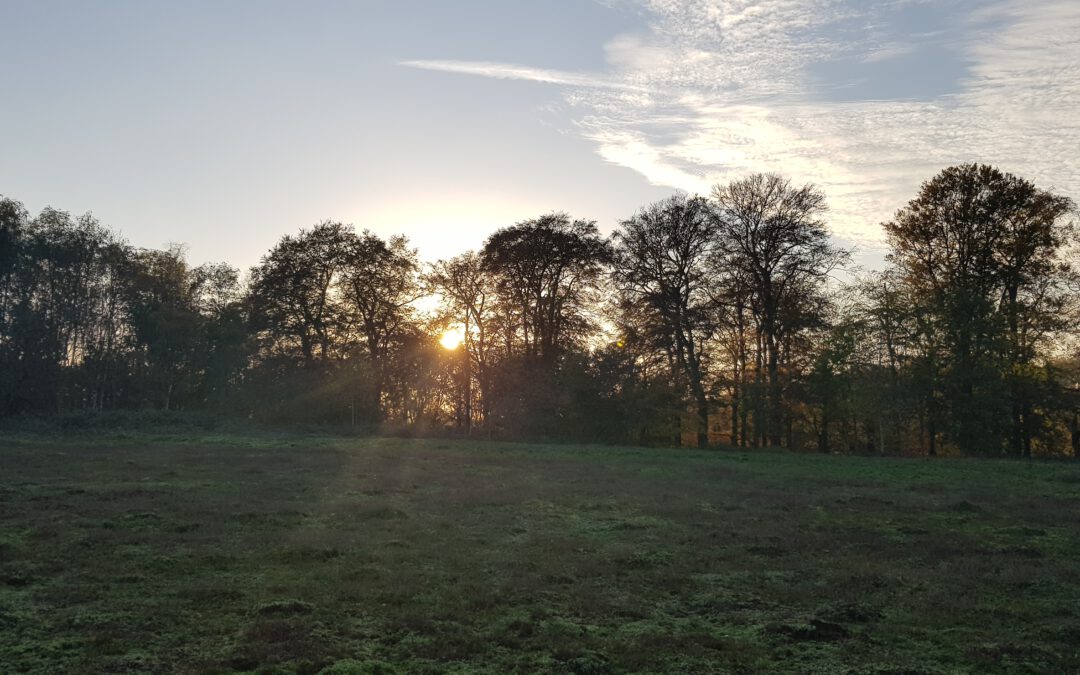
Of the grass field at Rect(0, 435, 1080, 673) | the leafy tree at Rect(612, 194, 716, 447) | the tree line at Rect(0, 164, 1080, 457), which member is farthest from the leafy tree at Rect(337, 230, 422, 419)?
the grass field at Rect(0, 435, 1080, 673)

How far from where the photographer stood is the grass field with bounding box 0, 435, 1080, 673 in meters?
8.61

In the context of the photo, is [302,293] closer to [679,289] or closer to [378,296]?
[378,296]

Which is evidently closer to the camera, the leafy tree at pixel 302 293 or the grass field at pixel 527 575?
the grass field at pixel 527 575

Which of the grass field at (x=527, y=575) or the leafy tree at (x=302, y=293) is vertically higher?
the leafy tree at (x=302, y=293)

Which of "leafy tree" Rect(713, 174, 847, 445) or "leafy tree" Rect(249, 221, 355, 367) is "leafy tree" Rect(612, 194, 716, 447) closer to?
"leafy tree" Rect(713, 174, 847, 445)

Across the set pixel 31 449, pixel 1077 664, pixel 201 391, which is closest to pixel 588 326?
pixel 31 449

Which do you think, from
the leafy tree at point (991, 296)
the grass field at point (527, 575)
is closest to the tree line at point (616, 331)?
the leafy tree at point (991, 296)

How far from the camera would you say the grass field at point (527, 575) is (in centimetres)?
861

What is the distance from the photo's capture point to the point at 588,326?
183 feet

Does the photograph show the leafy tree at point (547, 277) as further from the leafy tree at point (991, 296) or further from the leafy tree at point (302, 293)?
the leafy tree at point (991, 296)

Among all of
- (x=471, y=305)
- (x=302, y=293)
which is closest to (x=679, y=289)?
(x=471, y=305)

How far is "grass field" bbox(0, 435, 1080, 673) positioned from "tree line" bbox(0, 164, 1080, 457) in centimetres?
1897

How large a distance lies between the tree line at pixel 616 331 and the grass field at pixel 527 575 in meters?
Result: 19.0

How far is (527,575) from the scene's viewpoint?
41.2 ft
